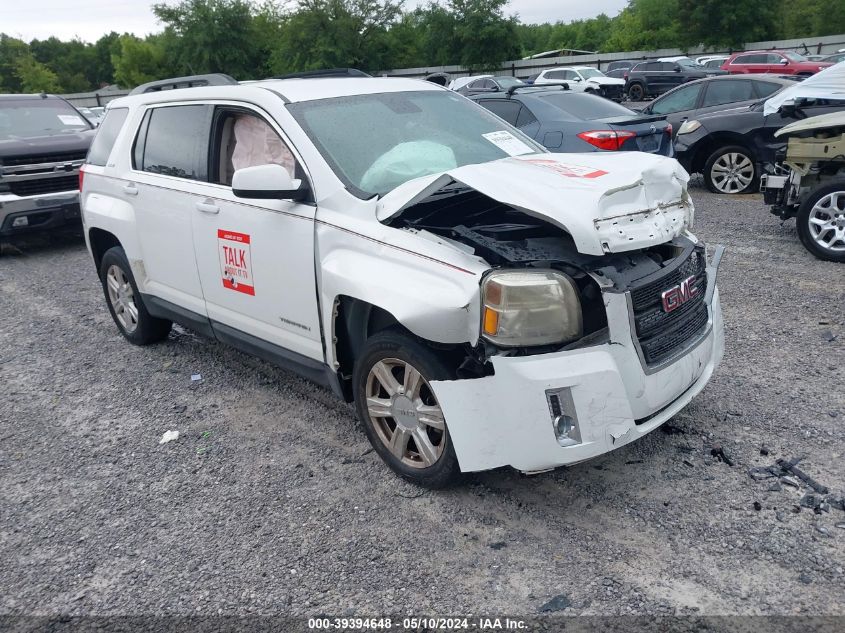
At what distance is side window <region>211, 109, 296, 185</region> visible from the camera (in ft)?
13.2

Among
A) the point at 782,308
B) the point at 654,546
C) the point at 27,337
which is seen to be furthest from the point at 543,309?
the point at 27,337

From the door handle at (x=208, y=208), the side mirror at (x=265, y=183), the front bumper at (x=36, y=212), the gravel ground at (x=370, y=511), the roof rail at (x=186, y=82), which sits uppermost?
the roof rail at (x=186, y=82)

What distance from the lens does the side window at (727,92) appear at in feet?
36.2

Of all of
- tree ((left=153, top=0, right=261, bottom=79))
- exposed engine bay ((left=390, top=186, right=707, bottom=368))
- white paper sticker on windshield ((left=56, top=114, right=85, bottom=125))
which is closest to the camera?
exposed engine bay ((left=390, top=186, right=707, bottom=368))

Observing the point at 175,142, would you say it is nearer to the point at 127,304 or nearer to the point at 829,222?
the point at 127,304

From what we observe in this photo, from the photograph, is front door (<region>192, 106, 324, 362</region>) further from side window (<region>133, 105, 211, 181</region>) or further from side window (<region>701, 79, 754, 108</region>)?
side window (<region>701, 79, 754, 108</region>)

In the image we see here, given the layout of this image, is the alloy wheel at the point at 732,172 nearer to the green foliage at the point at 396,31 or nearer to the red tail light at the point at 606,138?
the red tail light at the point at 606,138

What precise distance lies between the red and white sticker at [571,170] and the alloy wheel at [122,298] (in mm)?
3431

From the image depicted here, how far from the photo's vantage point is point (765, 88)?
1094 cm

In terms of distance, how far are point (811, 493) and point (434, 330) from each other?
188cm

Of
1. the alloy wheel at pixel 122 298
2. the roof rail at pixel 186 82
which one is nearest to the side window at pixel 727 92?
the roof rail at pixel 186 82

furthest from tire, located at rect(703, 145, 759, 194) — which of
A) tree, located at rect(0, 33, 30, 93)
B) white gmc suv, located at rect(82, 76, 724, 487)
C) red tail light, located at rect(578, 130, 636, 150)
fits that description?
tree, located at rect(0, 33, 30, 93)

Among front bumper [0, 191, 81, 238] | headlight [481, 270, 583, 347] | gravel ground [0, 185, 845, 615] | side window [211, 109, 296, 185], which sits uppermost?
side window [211, 109, 296, 185]

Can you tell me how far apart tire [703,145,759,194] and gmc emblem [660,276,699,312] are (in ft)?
24.7
